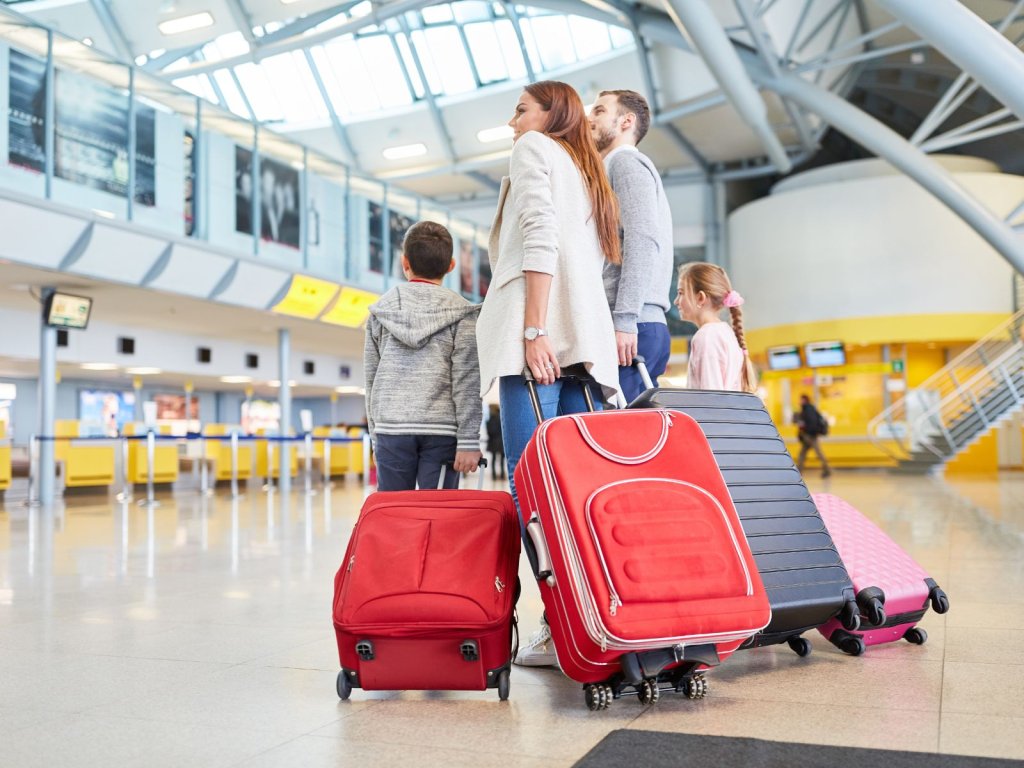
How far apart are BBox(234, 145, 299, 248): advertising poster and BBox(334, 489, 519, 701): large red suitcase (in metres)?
13.1

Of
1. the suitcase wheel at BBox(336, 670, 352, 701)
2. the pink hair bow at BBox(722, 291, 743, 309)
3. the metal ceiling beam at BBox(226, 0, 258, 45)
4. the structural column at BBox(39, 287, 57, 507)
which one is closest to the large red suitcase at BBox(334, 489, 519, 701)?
the suitcase wheel at BBox(336, 670, 352, 701)

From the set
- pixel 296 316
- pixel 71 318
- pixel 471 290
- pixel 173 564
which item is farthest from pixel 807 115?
pixel 173 564

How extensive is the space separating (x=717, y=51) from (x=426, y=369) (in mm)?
12068

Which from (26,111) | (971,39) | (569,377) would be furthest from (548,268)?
(26,111)

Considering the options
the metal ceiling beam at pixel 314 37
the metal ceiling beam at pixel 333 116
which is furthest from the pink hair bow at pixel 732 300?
the metal ceiling beam at pixel 333 116

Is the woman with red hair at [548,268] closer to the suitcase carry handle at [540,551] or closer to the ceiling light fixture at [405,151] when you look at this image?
the suitcase carry handle at [540,551]

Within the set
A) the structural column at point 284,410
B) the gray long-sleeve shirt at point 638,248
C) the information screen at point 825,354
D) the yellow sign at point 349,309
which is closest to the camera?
the gray long-sleeve shirt at point 638,248

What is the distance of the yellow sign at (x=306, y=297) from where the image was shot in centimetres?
1577

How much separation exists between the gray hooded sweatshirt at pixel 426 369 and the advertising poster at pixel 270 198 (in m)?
12.5

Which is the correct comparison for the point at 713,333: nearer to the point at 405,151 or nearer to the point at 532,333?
the point at 532,333

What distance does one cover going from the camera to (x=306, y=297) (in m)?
16.2

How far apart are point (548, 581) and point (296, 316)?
14.8 meters

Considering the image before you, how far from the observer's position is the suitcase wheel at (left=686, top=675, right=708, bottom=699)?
2.35 meters

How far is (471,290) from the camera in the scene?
2225 cm
